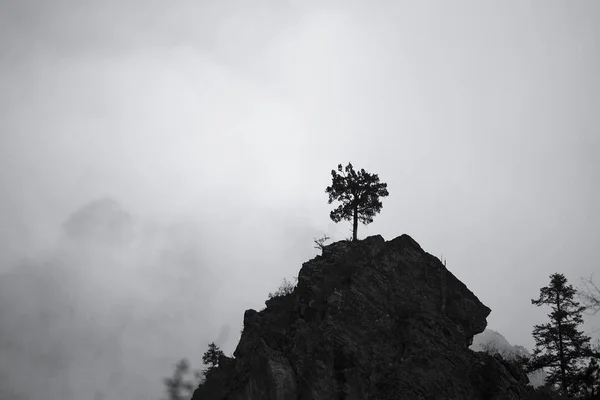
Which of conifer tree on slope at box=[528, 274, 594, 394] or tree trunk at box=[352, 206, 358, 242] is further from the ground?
tree trunk at box=[352, 206, 358, 242]

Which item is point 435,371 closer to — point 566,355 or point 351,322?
point 351,322

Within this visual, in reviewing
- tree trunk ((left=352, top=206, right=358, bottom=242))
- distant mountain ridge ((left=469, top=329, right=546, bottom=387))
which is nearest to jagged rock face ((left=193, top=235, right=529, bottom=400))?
tree trunk ((left=352, top=206, right=358, bottom=242))

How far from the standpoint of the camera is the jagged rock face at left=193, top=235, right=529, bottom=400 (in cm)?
2833

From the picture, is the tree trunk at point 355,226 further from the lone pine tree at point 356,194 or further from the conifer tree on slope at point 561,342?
the conifer tree on slope at point 561,342

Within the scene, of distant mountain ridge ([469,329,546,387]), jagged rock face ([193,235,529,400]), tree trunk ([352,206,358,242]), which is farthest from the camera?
distant mountain ridge ([469,329,546,387])

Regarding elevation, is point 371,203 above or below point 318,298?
above

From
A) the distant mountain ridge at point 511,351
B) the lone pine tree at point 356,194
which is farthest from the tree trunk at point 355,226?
the distant mountain ridge at point 511,351

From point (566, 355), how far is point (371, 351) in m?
19.7

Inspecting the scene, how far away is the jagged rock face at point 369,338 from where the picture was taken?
1115 inches

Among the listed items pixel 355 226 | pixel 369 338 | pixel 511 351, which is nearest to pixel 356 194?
pixel 355 226

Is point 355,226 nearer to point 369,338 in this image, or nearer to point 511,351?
point 369,338

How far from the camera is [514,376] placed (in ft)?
103

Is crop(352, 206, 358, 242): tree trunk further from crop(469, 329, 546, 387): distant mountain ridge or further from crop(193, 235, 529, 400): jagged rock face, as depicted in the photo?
crop(469, 329, 546, 387): distant mountain ridge

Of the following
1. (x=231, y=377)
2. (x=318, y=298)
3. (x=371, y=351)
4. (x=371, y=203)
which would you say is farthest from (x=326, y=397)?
(x=371, y=203)
